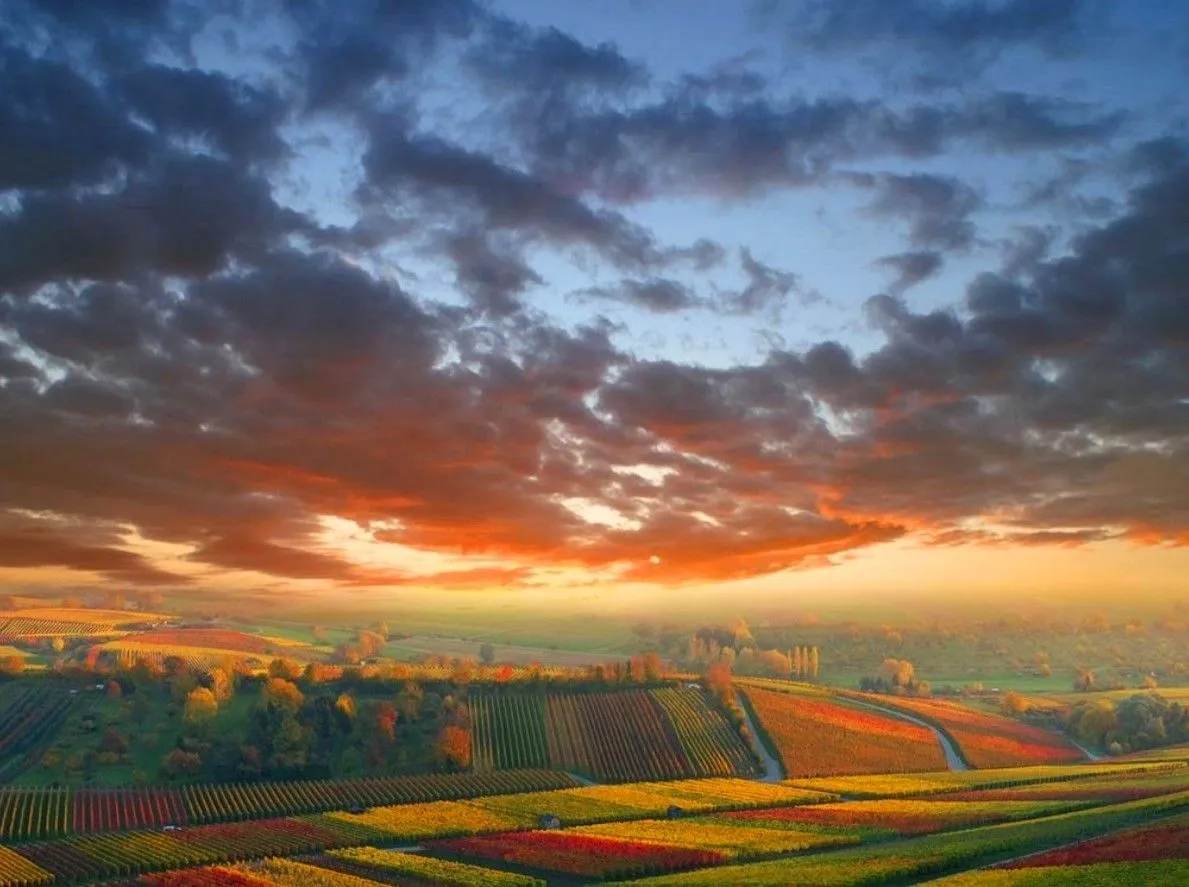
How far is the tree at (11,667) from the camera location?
154875 mm

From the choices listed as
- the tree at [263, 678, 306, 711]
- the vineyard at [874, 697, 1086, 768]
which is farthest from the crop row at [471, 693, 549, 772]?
the vineyard at [874, 697, 1086, 768]

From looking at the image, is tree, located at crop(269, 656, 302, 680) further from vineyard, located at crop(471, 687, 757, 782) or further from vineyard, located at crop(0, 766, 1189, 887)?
vineyard, located at crop(0, 766, 1189, 887)

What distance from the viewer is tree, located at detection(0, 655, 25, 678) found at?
154875 mm

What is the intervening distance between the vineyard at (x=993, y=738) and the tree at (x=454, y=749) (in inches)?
2911

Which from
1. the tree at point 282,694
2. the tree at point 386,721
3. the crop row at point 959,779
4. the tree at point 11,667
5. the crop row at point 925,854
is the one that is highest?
the tree at point 11,667

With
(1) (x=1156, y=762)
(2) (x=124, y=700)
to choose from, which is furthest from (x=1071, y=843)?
(2) (x=124, y=700)

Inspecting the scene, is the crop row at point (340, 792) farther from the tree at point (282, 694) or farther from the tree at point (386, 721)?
the tree at point (282, 694)

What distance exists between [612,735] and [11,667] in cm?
10415

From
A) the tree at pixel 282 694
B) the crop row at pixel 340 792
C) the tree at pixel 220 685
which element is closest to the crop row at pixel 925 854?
the crop row at pixel 340 792

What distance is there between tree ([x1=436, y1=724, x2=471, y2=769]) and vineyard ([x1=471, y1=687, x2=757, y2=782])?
2185 mm

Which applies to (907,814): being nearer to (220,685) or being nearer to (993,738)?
(993,738)

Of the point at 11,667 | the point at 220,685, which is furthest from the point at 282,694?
the point at 11,667

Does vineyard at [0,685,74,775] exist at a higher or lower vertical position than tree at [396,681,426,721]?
lower

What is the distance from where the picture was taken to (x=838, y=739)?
138875 mm
